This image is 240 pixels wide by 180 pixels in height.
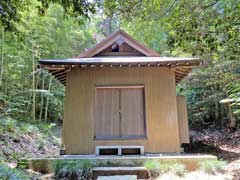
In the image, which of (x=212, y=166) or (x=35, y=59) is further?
(x=35, y=59)

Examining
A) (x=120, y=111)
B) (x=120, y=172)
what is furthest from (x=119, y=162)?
(x=120, y=111)

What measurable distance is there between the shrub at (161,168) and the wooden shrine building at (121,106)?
142cm

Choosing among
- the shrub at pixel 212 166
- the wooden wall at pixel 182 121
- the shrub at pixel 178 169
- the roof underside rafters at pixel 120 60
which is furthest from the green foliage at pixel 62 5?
the wooden wall at pixel 182 121

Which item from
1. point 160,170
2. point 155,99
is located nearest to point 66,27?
point 155,99

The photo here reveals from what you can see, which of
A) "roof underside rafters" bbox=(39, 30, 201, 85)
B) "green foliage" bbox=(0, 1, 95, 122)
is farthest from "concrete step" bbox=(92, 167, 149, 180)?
"green foliage" bbox=(0, 1, 95, 122)

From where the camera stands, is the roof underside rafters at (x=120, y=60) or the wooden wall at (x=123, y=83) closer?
the roof underside rafters at (x=120, y=60)

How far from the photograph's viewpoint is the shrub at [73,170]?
516cm

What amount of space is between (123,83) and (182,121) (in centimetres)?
→ 209

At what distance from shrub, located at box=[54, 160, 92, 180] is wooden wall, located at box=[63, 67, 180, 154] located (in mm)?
1511

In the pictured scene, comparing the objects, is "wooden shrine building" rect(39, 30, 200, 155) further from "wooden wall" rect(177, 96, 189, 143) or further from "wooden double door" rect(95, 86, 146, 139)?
"wooden wall" rect(177, 96, 189, 143)

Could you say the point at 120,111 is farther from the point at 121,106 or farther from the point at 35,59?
the point at 35,59

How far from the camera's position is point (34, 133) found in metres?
10.1

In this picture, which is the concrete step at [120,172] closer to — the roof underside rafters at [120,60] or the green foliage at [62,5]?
the roof underside rafters at [120,60]

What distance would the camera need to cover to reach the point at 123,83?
285 inches
